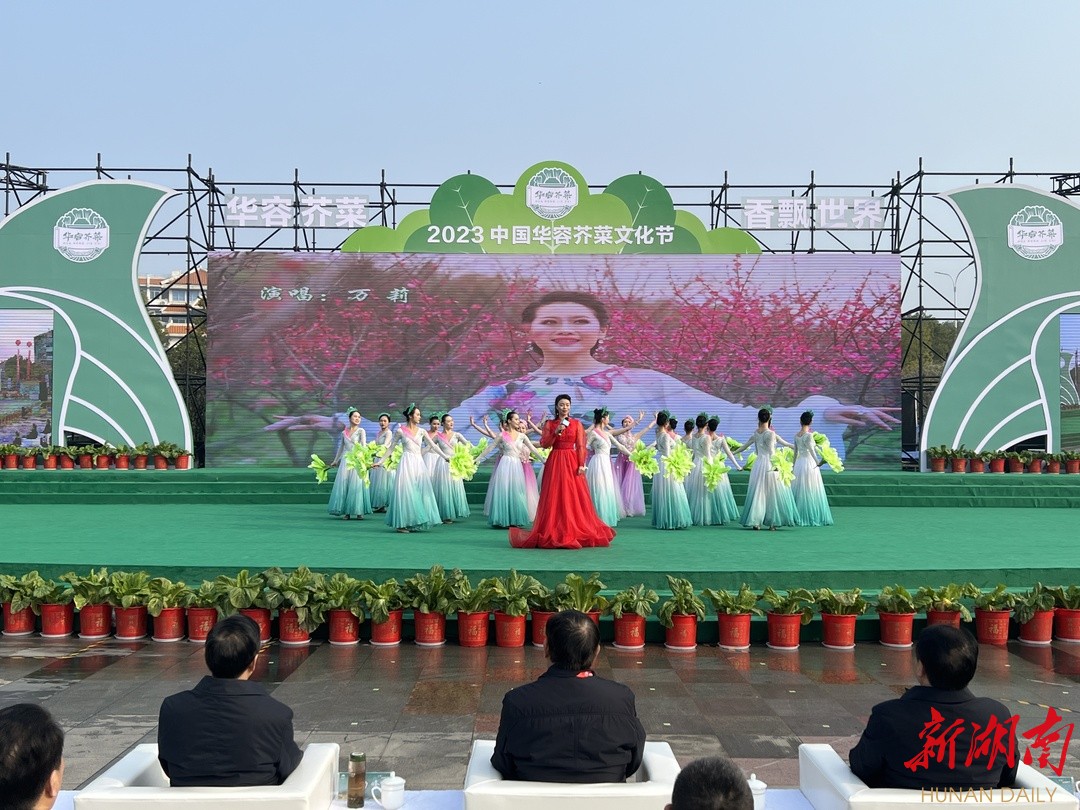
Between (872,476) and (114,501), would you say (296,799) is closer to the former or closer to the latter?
(114,501)

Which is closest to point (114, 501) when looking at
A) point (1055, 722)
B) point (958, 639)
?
point (1055, 722)

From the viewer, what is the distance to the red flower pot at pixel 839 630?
265 inches

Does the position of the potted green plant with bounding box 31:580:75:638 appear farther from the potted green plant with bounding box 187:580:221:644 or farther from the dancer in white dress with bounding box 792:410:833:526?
the dancer in white dress with bounding box 792:410:833:526

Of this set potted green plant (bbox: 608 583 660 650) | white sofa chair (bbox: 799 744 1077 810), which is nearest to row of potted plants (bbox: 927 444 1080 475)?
potted green plant (bbox: 608 583 660 650)

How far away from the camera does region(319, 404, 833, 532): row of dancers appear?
11.4m

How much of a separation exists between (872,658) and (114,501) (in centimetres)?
1160

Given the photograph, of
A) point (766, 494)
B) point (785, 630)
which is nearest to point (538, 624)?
point (785, 630)

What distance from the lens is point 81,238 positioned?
18.0m

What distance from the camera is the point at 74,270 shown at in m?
18.0

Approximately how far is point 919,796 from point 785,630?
417 cm

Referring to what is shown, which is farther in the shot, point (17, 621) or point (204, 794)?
point (17, 621)

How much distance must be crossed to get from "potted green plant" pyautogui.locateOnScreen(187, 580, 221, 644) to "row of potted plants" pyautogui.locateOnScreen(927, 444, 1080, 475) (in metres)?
13.7

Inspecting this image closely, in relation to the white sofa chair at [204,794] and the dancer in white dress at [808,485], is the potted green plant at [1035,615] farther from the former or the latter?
the white sofa chair at [204,794]

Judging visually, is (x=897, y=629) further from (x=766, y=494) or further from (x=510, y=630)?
(x=766, y=494)
